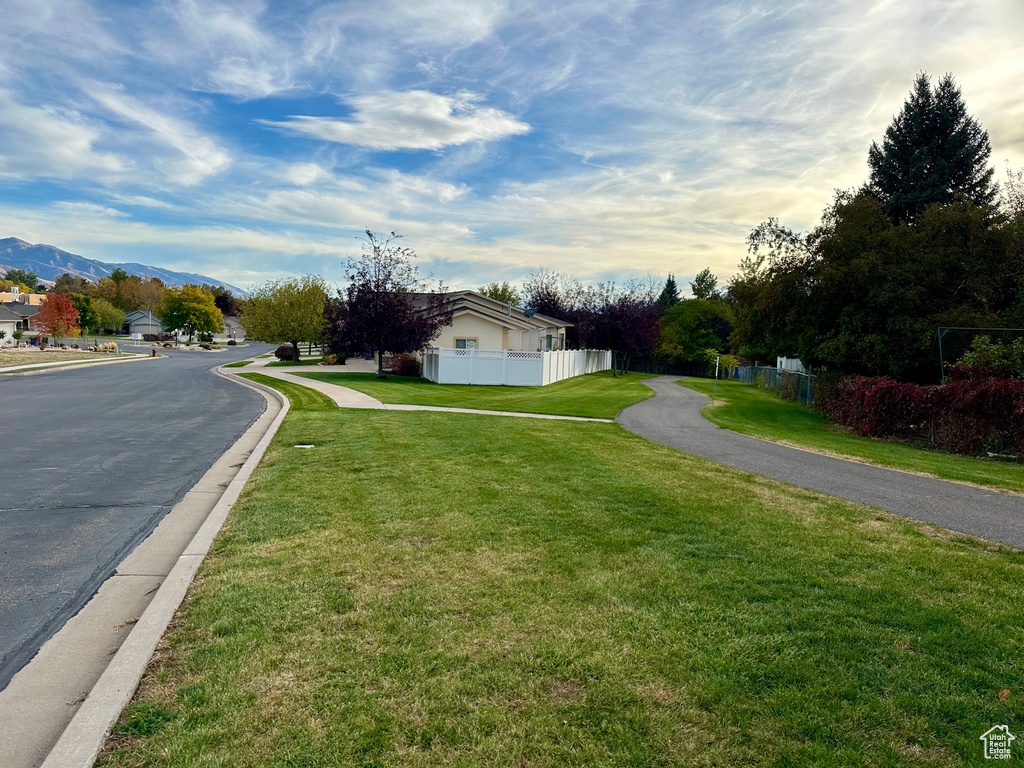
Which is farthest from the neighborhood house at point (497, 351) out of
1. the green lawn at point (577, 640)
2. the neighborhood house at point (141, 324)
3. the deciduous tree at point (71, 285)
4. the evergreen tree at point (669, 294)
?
the deciduous tree at point (71, 285)

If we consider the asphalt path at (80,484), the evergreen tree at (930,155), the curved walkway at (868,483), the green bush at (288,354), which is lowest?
the curved walkway at (868,483)

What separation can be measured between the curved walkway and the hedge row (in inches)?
194

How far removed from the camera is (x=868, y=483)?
33.2 feet

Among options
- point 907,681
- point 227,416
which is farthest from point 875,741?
point 227,416

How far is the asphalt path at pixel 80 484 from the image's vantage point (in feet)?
16.4

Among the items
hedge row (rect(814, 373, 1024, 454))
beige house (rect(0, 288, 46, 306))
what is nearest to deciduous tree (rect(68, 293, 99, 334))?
beige house (rect(0, 288, 46, 306))

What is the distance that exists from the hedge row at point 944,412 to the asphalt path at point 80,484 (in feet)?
55.7

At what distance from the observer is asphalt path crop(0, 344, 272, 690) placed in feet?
16.4

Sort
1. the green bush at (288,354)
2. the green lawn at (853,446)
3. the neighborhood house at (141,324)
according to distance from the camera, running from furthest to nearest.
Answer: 1. the neighborhood house at (141,324)
2. the green bush at (288,354)
3. the green lawn at (853,446)

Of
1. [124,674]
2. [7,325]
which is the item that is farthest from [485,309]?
[7,325]

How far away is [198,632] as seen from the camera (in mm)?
4234

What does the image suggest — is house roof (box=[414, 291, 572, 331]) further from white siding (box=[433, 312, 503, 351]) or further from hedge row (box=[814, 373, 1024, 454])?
hedge row (box=[814, 373, 1024, 454])

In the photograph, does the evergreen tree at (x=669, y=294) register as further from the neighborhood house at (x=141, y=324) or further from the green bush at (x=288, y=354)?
the neighborhood house at (x=141, y=324)

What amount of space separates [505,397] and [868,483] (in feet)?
53.6
